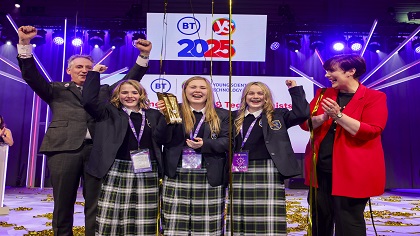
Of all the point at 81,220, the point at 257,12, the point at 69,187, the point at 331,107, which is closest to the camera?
the point at 331,107

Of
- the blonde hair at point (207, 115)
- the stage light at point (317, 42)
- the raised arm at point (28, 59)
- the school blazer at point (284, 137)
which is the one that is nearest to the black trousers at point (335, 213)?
the school blazer at point (284, 137)

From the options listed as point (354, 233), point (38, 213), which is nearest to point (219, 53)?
point (38, 213)

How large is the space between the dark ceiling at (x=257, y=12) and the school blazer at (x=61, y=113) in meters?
5.52

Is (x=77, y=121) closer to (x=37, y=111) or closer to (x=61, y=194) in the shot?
(x=61, y=194)

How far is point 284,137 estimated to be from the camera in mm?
2299

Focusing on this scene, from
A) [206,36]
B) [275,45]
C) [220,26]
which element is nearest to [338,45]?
[275,45]

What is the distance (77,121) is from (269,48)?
650cm

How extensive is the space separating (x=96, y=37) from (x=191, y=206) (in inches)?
258

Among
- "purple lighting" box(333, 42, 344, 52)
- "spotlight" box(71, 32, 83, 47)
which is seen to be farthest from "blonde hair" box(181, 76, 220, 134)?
"purple lighting" box(333, 42, 344, 52)

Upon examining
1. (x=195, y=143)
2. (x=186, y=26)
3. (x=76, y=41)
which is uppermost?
(x=76, y=41)

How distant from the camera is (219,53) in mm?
6441

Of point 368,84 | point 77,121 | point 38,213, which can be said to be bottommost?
point 38,213

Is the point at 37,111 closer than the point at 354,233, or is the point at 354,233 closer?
the point at 354,233

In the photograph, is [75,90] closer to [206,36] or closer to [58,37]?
[206,36]
